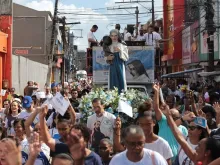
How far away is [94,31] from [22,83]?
571 cm

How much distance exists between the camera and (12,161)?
4.22 metres

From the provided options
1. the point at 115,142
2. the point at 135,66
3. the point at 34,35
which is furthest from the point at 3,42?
the point at 34,35

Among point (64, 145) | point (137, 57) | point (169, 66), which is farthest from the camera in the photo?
point (169, 66)

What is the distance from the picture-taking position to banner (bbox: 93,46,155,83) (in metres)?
18.9

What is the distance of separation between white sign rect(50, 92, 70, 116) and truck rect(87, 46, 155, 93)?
11.3 meters

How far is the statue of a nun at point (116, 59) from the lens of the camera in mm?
10641

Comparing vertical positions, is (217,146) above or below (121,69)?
below

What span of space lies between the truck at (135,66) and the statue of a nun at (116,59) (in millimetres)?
7573

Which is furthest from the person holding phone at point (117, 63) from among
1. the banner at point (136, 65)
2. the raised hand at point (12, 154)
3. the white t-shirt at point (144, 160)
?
the banner at point (136, 65)

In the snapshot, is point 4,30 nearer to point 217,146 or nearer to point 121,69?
point 121,69

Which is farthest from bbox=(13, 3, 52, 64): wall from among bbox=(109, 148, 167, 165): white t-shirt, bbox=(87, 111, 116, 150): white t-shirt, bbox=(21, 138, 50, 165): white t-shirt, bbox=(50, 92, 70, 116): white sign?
bbox=(109, 148, 167, 165): white t-shirt

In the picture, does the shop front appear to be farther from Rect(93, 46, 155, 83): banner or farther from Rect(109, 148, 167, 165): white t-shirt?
Rect(109, 148, 167, 165): white t-shirt

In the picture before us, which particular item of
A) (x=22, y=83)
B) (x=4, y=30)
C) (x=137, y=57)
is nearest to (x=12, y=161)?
(x=137, y=57)

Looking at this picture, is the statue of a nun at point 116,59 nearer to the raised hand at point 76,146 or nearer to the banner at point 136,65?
the raised hand at point 76,146
